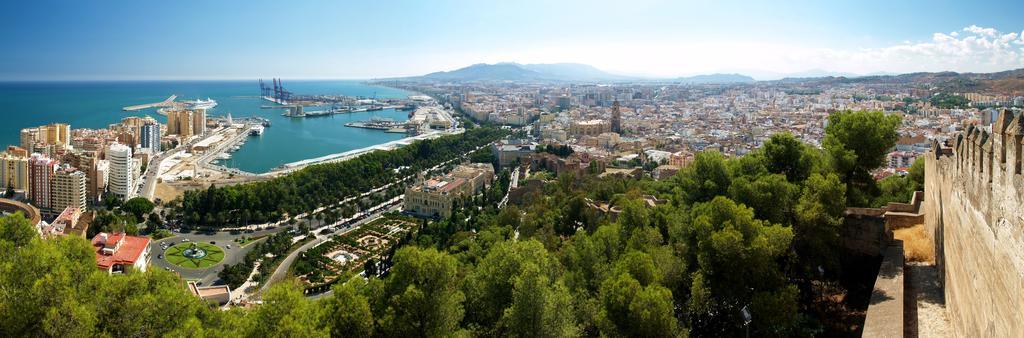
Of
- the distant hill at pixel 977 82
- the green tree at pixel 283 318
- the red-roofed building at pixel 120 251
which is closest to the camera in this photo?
the green tree at pixel 283 318

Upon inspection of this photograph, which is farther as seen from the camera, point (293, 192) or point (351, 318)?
point (293, 192)

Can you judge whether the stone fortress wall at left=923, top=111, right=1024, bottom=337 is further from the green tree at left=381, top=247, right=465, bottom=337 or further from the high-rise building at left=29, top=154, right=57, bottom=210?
the high-rise building at left=29, top=154, right=57, bottom=210

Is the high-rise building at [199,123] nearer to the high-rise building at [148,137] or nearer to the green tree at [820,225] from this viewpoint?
the high-rise building at [148,137]

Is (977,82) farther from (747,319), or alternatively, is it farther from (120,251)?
(120,251)

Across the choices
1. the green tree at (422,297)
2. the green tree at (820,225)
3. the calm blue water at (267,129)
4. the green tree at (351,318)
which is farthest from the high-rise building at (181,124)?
the green tree at (820,225)

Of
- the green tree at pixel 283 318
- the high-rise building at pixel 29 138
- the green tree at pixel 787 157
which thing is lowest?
the high-rise building at pixel 29 138

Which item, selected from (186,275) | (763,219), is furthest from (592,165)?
(763,219)

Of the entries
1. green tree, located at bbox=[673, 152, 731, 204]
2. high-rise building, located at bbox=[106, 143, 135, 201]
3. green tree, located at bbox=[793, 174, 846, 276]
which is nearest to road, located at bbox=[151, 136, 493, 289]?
high-rise building, located at bbox=[106, 143, 135, 201]

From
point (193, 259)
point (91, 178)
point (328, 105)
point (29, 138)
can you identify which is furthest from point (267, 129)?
point (193, 259)
